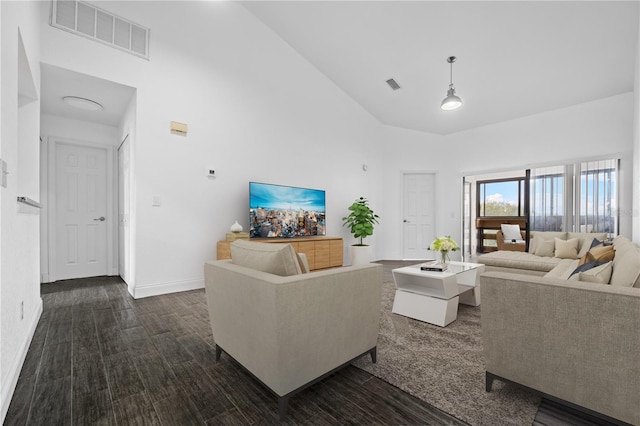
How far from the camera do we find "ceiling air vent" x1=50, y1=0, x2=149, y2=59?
2980mm

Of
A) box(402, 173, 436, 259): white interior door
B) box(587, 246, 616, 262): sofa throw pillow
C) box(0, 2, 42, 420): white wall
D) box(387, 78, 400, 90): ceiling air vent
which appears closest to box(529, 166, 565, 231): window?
box(402, 173, 436, 259): white interior door

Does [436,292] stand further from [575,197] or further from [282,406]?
[575,197]

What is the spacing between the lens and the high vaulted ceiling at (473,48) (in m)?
3.42

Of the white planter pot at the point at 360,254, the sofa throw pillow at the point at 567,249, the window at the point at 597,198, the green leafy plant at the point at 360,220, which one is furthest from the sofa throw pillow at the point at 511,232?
the white planter pot at the point at 360,254

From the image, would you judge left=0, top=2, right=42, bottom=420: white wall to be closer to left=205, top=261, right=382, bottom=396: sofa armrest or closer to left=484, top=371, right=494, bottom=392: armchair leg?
left=205, top=261, right=382, bottom=396: sofa armrest

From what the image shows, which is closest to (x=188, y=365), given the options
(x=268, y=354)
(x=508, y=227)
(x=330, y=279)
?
(x=268, y=354)

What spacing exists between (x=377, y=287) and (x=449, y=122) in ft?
18.8

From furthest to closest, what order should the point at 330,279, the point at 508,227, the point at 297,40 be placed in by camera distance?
the point at 508,227 → the point at 297,40 → the point at 330,279

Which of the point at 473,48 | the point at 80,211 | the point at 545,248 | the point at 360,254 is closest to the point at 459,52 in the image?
the point at 473,48

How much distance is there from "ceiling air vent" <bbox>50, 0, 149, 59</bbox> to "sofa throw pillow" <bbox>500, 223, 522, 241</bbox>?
7.79 metres

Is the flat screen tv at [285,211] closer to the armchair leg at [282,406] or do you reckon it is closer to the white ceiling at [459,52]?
the white ceiling at [459,52]

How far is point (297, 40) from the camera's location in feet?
16.1

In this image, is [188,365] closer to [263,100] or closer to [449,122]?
[263,100]

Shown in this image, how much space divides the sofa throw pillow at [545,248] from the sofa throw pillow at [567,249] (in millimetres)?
123
